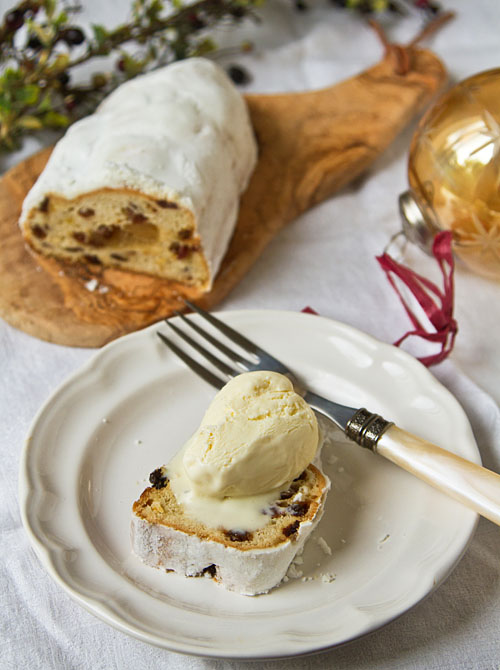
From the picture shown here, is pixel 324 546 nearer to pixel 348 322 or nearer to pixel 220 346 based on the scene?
pixel 220 346

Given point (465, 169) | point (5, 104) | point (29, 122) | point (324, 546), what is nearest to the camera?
point (324, 546)

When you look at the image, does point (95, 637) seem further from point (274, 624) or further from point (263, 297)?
point (263, 297)

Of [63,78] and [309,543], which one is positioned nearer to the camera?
[309,543]

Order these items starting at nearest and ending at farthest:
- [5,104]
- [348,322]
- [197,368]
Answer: [197,368], [348,322], [5,104]

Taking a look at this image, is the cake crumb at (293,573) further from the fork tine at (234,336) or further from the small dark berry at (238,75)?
the small dark berry at (238,75)

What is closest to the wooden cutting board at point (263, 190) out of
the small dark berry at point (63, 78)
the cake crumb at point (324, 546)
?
the small dark berry at point (63, 78)

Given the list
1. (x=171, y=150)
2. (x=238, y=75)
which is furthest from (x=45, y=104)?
(x=238, y=75)

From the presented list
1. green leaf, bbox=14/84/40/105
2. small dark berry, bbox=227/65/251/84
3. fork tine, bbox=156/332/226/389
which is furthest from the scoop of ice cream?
small dark berry, bbox=227/65/251/84
